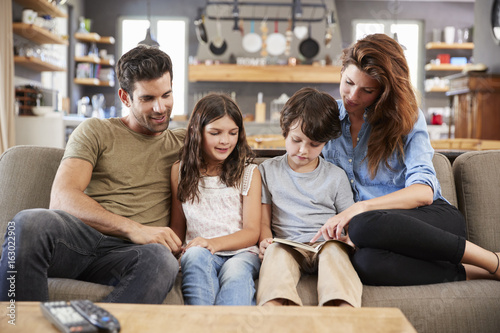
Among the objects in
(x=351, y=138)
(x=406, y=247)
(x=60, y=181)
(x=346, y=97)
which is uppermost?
(x=346, y=97)

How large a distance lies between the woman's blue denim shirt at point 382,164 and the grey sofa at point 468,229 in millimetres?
151

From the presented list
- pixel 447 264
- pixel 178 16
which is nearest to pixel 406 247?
pixel 447 264

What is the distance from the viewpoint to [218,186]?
1732 millimetres

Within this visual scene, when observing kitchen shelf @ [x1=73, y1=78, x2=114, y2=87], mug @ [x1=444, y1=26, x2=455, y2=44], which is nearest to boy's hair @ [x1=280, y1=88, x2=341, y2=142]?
kitchen shelf @ [x1=73, y1=78, x2=114, y2=87]

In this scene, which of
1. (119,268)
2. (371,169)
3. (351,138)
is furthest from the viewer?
(351,138)

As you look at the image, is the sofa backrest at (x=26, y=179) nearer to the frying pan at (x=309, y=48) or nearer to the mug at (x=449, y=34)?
the frying pan at (x=309, y=48)

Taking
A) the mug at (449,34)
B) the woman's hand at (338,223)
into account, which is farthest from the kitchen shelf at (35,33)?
the mug at (449,34)

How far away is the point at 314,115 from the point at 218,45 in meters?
5.79

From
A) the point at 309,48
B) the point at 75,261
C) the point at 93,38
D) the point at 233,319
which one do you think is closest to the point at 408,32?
the point at 309,48

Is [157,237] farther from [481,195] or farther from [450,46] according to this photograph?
[450,46]

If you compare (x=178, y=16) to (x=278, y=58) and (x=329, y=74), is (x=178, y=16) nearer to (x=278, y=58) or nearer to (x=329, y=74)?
(x=278, y=58)

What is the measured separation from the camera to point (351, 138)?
5.99 ft

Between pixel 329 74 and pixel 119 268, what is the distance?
620cm

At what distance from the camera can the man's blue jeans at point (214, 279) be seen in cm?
136
